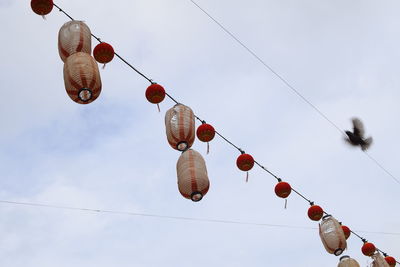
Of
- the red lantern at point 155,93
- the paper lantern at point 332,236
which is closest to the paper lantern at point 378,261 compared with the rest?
the paper lantern at point 332,236

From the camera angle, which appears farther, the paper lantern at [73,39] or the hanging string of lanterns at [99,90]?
the paper lantern at [73,39]

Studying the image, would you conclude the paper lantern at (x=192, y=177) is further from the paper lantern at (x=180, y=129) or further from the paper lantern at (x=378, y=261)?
the paper lantern at (x=378, y=261)

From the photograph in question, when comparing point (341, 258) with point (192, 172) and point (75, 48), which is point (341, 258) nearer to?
point (192, 172)

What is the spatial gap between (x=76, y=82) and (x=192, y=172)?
6.25 ft

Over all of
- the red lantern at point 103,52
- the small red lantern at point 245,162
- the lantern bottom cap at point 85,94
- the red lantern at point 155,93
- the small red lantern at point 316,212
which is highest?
the red lantern at point 103,52

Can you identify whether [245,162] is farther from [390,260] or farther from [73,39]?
[390,260]

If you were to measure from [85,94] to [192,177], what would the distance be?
1.76m

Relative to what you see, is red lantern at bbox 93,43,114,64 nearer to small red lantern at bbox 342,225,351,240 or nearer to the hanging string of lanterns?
the hanging string of lanterns

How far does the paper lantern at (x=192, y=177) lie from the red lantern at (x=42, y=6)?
277cm

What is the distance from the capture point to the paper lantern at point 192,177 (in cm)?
632

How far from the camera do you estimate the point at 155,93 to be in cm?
700

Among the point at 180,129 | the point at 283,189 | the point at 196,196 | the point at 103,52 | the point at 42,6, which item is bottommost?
the point at 196,196

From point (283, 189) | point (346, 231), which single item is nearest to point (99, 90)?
point (283, 189)

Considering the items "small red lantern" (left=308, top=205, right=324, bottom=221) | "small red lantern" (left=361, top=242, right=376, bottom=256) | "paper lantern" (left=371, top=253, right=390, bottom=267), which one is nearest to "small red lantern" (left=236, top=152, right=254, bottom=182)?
"small red lantern" (left=308, top=205, right=324, bottom=221)
